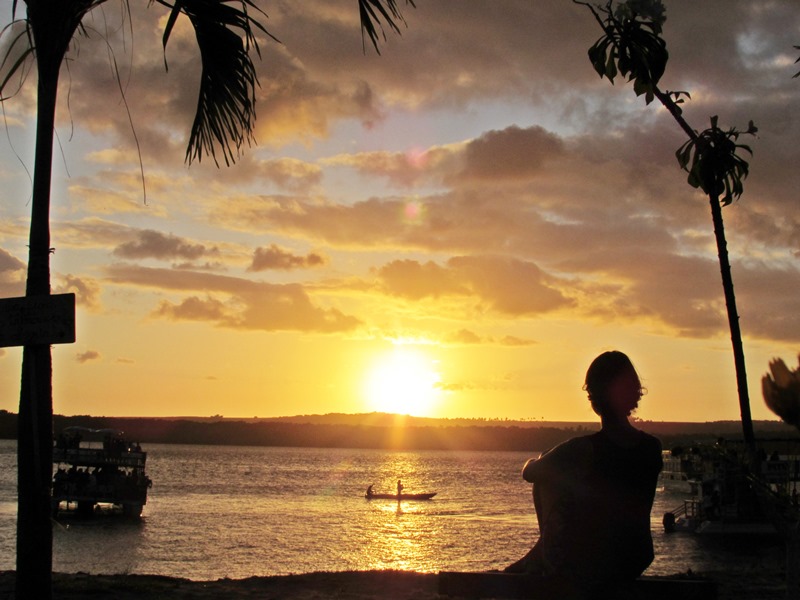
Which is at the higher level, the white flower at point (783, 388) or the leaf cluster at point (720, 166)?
the leaf cluster at point (720, 166)

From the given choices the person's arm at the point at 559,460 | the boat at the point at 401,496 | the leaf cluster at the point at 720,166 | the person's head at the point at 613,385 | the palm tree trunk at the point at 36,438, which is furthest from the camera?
the boat at the point at 401,496

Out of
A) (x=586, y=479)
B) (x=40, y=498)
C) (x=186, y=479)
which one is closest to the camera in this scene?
(x=586, y=479)

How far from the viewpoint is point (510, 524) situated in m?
76.4

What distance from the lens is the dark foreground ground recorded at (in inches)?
501

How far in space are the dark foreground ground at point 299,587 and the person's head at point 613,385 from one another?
32.0 feet

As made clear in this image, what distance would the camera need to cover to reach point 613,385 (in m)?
3.39

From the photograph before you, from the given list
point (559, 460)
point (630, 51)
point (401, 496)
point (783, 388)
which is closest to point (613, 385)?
point (559, 460)

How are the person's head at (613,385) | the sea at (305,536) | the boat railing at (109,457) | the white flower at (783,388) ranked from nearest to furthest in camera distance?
the white flower at (783,388) < the person's head at (613,385) < the sea at (305,536) < the boat railing at (109,457)

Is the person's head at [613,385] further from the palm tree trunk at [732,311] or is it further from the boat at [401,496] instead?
the boat at [401,496]

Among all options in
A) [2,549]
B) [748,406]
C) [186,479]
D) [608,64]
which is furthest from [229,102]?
[186,479]

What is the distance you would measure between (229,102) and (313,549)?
53150mm

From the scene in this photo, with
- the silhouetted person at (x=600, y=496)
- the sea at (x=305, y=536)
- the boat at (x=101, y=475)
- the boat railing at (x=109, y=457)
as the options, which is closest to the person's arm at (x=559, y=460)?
the silhouetted person at (x=600, y=496)

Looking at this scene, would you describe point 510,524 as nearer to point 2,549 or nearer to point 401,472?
point 2,549

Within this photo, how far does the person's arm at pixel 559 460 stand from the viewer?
321 cm
